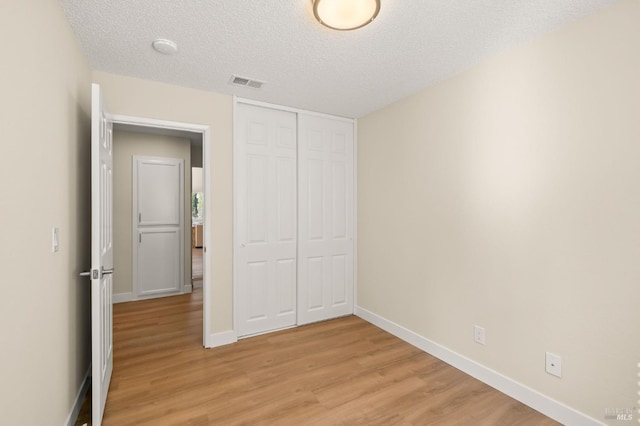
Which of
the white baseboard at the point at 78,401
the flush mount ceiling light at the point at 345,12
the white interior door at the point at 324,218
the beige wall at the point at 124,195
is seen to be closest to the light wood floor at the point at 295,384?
the white baseboard at the point at 78,401

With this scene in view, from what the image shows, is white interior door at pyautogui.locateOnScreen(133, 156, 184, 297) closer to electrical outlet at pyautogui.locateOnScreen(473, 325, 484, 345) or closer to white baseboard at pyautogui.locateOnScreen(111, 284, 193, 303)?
white baseboard at pyautogui.locateOnScreen(111, 284, 193, 303)

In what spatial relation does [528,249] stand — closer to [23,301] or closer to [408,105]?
[408,105]

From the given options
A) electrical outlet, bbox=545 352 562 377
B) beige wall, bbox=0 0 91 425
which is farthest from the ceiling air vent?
electrical outlet, bbox=545 352 562 377

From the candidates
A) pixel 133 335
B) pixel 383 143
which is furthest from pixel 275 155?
pixel 133 335

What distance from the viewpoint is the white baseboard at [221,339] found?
2.98 metres

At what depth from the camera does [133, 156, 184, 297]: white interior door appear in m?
4.57

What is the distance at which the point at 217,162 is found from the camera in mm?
3041

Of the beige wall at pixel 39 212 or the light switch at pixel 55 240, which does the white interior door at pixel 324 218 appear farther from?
the light switch at pixel 55 240

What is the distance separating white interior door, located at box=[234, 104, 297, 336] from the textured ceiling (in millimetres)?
568

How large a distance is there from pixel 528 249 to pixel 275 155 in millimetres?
2468

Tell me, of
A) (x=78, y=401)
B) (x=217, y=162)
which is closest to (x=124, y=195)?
(x=217, y=162)

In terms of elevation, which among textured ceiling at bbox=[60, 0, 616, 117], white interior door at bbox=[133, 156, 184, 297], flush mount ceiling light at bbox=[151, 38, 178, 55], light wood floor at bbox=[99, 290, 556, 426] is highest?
textured ceiling at bbox=[60, 0, 616, 117]

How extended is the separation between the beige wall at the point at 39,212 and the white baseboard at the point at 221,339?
1.05 meters

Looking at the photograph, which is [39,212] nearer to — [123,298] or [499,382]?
[499,382]
